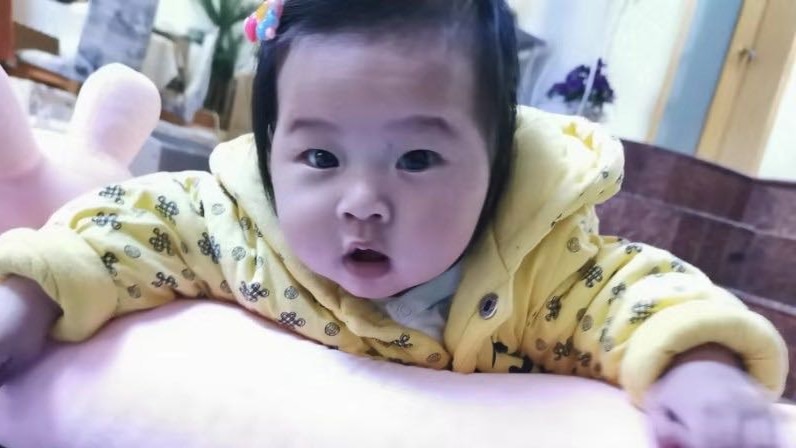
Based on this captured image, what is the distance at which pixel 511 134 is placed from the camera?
0.60 metres

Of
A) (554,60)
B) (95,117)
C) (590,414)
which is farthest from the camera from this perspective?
(554,60)

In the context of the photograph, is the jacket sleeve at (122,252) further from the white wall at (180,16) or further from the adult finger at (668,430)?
the white wall at (180,16)

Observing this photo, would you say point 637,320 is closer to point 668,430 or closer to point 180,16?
point 668,430

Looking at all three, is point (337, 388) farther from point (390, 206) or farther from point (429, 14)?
point (429, 14)

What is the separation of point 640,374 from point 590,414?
1.7 inches

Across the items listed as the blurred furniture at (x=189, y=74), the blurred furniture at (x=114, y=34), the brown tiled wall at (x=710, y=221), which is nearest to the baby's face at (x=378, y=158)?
the brown tiled wall at (x=710, y=221)

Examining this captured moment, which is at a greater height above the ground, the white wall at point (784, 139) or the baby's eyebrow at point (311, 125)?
the baby's eyebrow at point (311, 125)

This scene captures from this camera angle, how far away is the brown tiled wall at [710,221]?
1680mm

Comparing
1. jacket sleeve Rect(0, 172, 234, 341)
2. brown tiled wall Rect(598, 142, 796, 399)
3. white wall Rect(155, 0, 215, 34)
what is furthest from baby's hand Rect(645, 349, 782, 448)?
white wall Rect(155, 0, 215, 34)

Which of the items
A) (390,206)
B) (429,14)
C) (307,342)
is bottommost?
(307,342)

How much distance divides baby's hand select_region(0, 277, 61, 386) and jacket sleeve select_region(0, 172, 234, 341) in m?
0.01

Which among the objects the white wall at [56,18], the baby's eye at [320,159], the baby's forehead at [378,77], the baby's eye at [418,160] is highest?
the baby's forehead at [378,77]

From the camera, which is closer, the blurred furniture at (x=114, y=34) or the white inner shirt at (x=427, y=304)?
the white inner shirt at (x=427, y=304)

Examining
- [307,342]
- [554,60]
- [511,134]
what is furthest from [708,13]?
[307,342]
